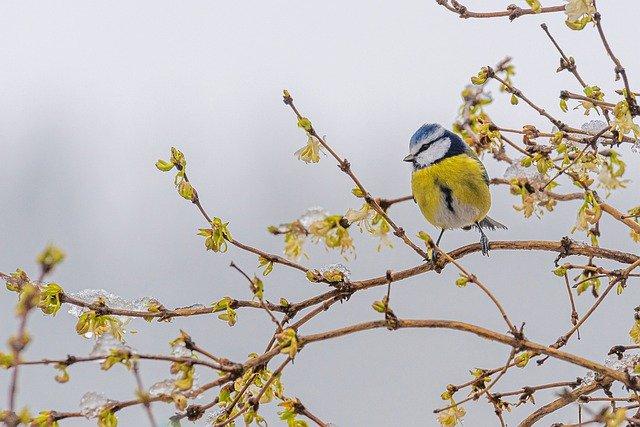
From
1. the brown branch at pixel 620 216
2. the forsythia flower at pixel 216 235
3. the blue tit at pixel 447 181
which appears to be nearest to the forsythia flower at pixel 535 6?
the brown branch at pixel 620 216

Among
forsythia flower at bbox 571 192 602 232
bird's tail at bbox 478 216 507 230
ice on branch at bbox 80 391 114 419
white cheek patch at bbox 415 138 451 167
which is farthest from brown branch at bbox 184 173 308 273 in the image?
bird's tail at bbox 478 216 507 230

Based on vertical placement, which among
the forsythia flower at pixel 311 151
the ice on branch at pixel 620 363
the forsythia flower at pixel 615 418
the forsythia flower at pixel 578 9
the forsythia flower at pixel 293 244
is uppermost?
the forsythia flower at pixel 578 9

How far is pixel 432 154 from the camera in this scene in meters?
1.57

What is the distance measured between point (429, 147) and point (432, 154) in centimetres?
1

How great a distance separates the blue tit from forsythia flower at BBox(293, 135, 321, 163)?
1.47 feet

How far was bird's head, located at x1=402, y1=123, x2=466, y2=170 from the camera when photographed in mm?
1569

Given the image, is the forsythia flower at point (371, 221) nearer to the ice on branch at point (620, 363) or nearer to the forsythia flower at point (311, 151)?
the forsythia flower at point (311, 151)

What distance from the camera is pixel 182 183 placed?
108 centimetres

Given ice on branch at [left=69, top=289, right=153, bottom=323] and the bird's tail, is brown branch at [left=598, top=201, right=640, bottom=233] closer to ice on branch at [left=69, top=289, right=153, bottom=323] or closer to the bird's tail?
the bird's tail

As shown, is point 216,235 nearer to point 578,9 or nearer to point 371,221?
point 371,221

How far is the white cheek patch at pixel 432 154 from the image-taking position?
1.57 metres

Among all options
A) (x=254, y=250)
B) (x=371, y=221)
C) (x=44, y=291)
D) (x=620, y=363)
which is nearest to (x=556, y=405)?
(x=620, y=363)

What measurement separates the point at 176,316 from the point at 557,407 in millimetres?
515

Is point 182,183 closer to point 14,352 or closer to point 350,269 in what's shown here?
point 350,269
